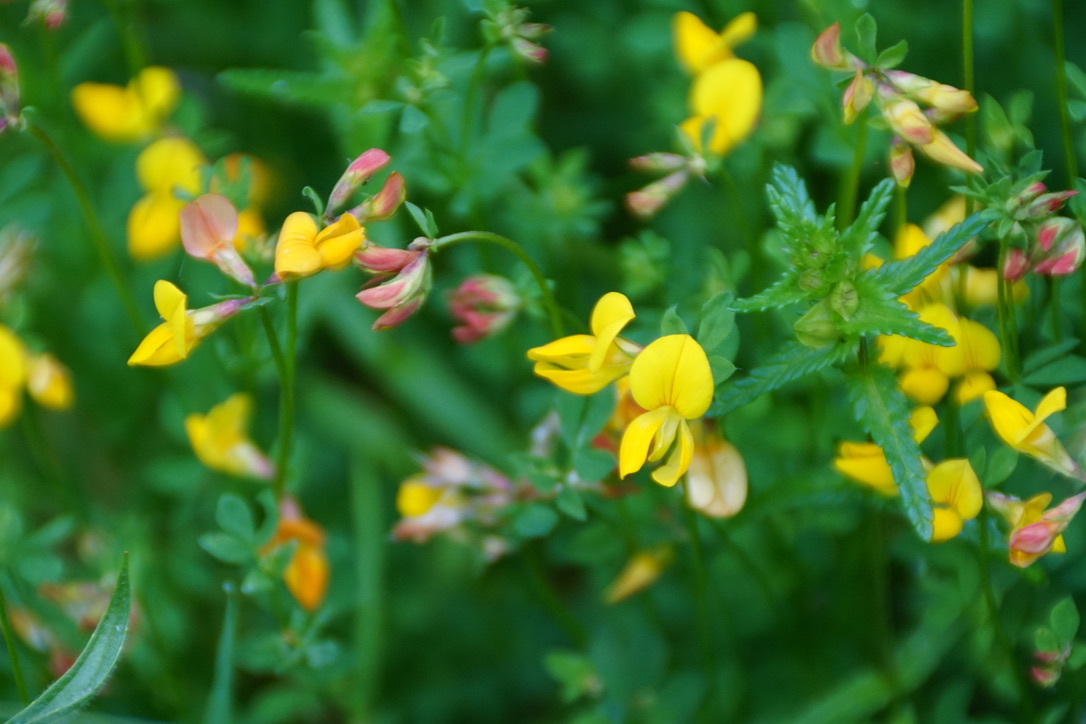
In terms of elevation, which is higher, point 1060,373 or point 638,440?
point 638,440

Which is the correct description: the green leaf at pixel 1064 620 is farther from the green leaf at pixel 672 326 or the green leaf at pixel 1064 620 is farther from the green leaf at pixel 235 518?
the green leaf at pixel 235 518

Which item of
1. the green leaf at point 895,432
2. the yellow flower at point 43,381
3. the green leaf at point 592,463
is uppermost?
the green leaf at point 895,432

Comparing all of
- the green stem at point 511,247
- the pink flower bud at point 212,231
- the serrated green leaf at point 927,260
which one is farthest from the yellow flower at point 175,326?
the serrated green leaf at point 927,260

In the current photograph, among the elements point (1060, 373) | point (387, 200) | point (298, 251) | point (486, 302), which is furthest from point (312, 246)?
point (1060, 373)

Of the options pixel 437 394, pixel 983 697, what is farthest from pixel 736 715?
pixel 437 394

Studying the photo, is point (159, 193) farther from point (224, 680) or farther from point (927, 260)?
point (927, 260)

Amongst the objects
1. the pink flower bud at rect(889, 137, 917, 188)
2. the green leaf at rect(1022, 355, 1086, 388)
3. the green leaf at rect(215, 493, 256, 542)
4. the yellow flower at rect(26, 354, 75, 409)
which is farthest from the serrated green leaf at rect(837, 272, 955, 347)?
the yellow flower at rect(26, 354, 75, 409)

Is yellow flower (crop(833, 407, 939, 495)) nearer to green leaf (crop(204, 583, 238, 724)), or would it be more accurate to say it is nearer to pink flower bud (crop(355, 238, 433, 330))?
pink flower bud (crop(355, 238, 433, 330))
